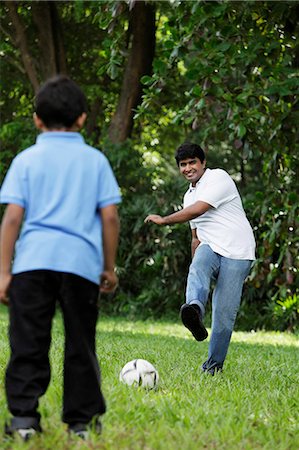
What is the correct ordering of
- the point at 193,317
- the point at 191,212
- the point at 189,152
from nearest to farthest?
1. the point at 193,317
2. the point at 191,212
3. the point at 189,152

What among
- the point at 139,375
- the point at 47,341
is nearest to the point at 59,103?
the point at 47,341

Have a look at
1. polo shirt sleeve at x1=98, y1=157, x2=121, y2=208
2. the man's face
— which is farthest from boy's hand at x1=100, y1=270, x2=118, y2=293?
the man's face

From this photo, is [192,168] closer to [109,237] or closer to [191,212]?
[191,212]

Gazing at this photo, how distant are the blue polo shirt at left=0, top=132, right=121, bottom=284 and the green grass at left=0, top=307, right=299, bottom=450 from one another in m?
0.82

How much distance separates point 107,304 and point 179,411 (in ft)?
37.8

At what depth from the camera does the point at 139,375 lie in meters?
5.70

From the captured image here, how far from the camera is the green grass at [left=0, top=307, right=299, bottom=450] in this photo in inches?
162

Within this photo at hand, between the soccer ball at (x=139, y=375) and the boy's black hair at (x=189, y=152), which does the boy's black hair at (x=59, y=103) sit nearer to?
the soccer ball at (x=139, y=375)

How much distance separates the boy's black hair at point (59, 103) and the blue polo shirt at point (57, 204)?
136 mm

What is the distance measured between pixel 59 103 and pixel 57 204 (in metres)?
0.45

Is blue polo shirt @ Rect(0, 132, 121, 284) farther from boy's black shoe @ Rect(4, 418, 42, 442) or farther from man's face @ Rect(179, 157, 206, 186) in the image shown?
man's face @ Rect(179, 157, 206, 186)

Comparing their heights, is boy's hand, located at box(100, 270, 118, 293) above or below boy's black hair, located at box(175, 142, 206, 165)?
below

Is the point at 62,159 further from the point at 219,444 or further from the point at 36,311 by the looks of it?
the point at 219,444

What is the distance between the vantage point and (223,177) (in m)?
6.74
